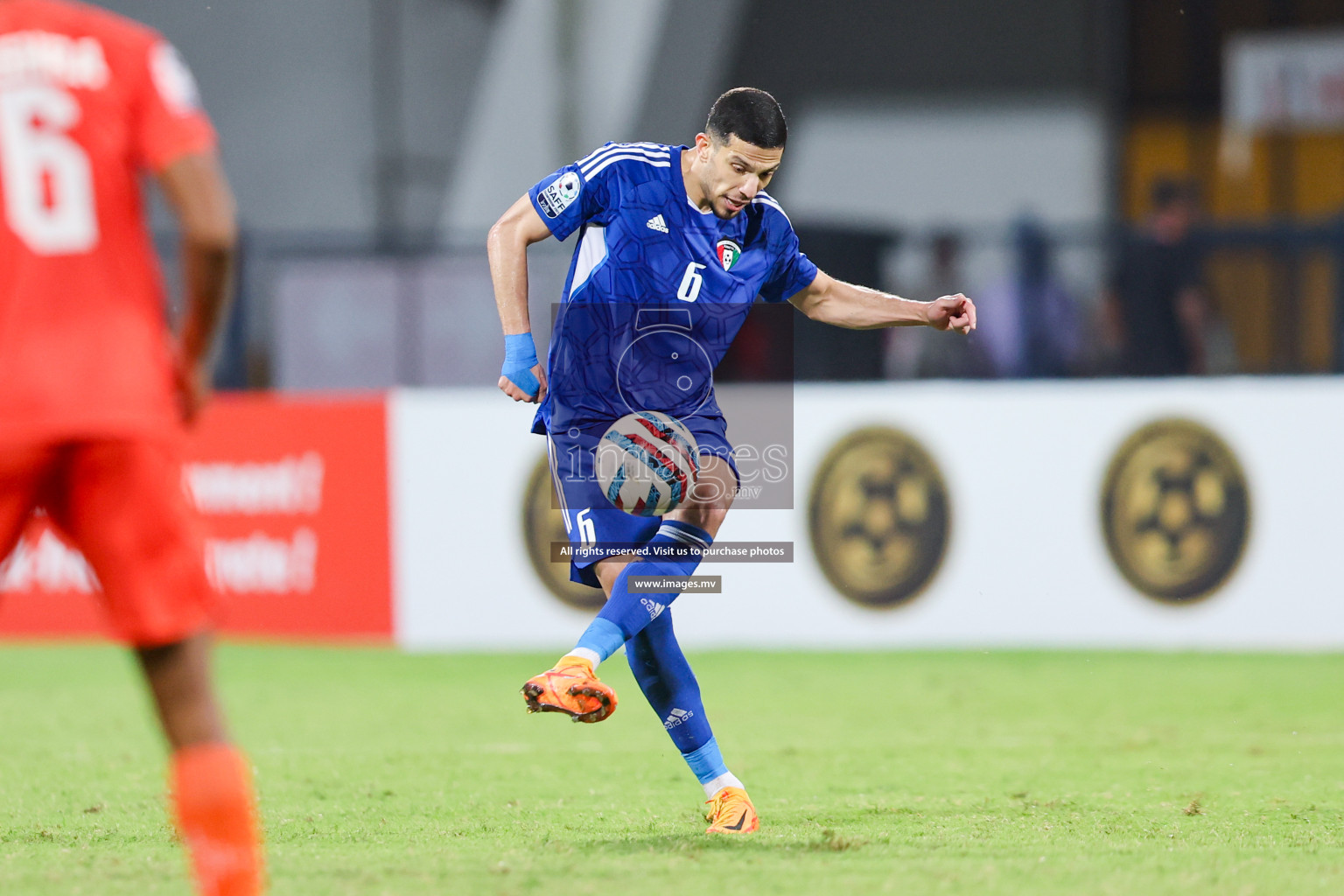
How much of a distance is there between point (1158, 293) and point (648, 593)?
738cm

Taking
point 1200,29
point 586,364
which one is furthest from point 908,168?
point 586,364

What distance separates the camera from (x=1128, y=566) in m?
9.88

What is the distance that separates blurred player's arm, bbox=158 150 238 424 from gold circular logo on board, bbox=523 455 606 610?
22.4 feet

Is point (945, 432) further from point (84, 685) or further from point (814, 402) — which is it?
point (84, 685)

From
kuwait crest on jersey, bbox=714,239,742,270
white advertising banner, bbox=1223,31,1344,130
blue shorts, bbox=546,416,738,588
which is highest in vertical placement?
white advertising banner, bbox=1223,31,1344,130

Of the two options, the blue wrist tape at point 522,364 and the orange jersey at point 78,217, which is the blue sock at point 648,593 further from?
the orange jersey at point 78,217

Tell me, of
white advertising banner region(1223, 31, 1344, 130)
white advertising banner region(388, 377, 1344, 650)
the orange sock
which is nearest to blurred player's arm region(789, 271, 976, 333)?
the orange sock

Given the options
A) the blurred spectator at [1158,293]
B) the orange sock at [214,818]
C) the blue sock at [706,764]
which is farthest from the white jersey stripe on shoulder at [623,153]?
the blurred spectator at [1158,293]

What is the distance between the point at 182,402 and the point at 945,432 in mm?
7308

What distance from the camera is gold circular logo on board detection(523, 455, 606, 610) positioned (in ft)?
33.4

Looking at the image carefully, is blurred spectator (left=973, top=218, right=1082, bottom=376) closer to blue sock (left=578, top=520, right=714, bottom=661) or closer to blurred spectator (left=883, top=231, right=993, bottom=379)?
blurred spectator (left=883, top=231, right=993, bottom=379)

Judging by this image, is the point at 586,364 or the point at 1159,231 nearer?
the point at 586,364

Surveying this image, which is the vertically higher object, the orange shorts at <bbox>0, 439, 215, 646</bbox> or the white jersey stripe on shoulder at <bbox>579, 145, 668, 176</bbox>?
the white jersey stripe on shoulder at <bbox>579, 145, 668, 176</bbox>

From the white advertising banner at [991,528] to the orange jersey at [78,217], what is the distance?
6628mm
